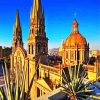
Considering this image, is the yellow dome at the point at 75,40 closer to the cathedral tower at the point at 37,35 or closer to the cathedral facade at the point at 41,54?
the cathedral facade at the point at 41,54

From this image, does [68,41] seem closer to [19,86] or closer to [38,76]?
[38,76]

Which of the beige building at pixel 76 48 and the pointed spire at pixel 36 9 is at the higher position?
the pointed spire at pixel 36 9

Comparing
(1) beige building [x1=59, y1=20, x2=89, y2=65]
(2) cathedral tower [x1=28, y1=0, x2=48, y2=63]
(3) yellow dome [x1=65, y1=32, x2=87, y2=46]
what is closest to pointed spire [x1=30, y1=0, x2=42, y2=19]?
(2) cathedral tower [x1=28, y1=0, x2=48, y2=63]

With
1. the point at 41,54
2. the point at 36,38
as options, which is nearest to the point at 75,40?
the point at 41,54

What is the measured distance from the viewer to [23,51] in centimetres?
3256

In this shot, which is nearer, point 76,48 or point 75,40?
point 76,48

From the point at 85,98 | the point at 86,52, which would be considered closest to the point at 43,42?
the point at 86,52

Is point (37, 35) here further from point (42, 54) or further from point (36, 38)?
point (42, 54)

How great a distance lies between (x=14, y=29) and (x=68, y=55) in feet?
50.3

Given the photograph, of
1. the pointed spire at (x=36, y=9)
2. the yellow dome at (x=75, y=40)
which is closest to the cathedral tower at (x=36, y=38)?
the pointed spire at (x=36, y=9)

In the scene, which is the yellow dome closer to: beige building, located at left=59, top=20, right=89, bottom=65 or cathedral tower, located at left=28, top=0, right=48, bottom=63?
beige building, located at left=59, top=20, right=89, bottom=65

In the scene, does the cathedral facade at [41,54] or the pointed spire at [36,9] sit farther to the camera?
the pointed spire at [36,9]

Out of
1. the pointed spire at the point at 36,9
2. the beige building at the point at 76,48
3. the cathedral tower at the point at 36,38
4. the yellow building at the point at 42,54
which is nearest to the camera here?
the yellow building at the point at 42,54

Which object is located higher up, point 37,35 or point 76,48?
point 37,35
